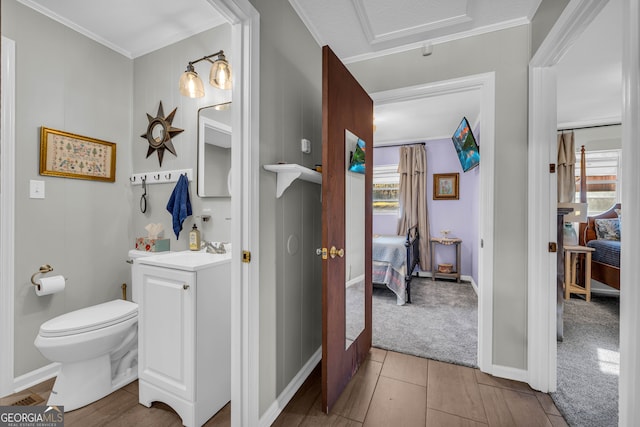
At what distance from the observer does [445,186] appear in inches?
198

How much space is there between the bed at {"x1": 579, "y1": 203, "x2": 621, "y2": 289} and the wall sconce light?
4.49 metres

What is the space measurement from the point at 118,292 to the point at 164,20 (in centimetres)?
225

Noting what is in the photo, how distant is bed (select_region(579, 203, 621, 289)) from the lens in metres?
3.44

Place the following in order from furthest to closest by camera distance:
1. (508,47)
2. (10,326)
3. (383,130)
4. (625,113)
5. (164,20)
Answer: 1. (383,130)
2. (164,20)
3. (508,47)
4. (10,326)
5. (625,113)

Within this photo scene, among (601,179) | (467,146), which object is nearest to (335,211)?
(467,146)

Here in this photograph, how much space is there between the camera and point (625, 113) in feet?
3.47

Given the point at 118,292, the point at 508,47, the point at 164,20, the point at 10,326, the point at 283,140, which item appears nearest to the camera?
the point at 283,140

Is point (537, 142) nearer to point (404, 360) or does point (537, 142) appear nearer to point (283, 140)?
point (283, 140)

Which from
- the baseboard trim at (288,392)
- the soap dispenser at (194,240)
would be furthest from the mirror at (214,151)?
the baseboard trim at (288,392)

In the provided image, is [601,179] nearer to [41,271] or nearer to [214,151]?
[214,151]

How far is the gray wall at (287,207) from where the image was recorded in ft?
5.27

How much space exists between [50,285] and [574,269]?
17.9 feet

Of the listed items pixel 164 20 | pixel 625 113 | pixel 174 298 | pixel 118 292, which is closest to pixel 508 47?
pixel 625 113

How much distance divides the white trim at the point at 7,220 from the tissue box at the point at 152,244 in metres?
0.73
